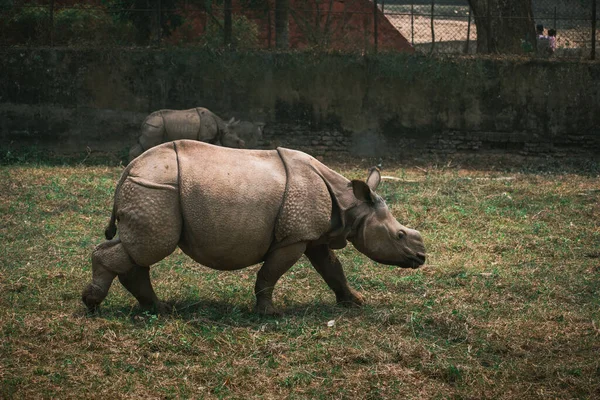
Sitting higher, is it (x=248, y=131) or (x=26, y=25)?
A: (x=26, y=25)

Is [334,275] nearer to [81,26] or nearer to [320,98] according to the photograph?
[320,98]

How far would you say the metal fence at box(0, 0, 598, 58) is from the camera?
18.6 metres

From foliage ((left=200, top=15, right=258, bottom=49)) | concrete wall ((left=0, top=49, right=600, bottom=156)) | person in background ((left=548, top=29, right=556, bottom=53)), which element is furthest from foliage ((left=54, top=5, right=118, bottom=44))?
person in background ((left=548, top=29, right=556, bottom=53))

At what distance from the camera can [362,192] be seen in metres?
7.45

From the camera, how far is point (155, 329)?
662 centimetres

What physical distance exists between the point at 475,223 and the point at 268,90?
7952 millimetres

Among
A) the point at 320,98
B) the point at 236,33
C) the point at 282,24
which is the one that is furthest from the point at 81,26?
the point at 320,98

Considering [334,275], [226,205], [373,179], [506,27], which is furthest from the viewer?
[506,27]

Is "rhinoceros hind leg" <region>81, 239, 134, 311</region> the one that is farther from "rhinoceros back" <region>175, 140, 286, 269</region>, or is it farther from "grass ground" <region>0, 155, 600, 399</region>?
"rhinoceros back" <region>175, 140, 286, 269</region>

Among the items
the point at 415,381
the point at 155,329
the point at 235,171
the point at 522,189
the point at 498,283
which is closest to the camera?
the point at 415,381

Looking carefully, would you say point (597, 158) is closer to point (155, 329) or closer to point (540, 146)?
point (540, 146)

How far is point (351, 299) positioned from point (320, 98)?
10.8 metres

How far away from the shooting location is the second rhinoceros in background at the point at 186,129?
16172 millimetres

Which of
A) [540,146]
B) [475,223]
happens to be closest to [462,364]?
[475,223]
